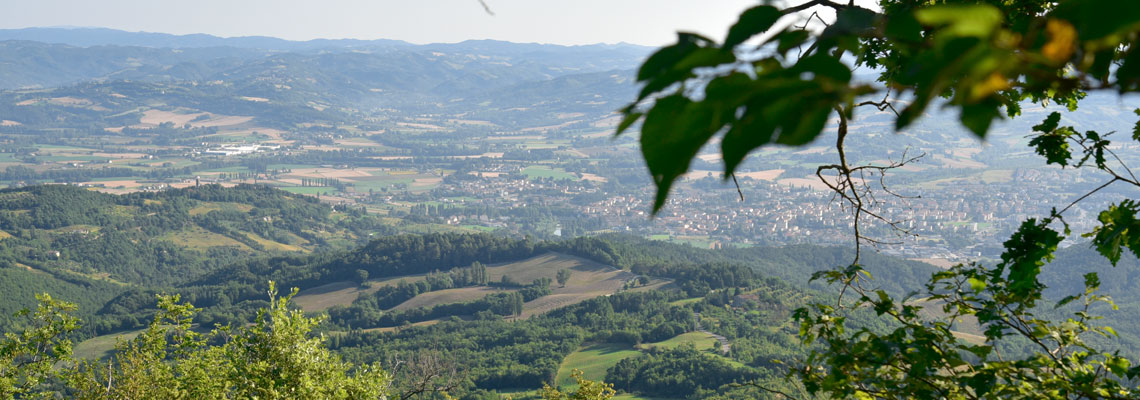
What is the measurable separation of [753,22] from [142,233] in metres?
169

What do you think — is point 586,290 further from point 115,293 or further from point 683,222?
point 115,293

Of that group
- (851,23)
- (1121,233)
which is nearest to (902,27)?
(851,23)

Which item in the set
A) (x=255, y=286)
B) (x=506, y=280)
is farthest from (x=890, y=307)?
(x=255, y=286)

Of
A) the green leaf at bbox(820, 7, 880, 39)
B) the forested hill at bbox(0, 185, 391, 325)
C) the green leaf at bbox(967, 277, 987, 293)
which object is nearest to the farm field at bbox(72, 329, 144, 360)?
the forested hill at bbox(0, 185, 391, 325)

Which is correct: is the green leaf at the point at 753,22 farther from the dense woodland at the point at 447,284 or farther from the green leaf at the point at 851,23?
the dense woodland at the point at 447,284

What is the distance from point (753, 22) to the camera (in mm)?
1084

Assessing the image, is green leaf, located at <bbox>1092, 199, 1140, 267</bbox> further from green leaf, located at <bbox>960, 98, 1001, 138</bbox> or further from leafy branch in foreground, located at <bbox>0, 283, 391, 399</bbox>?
leafy branch in foreground, located at <bbox>0, 283, 391, 399</bbox>

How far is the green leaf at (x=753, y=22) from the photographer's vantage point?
3.41ft

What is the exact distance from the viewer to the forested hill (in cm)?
12550

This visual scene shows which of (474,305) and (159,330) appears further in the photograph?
(474,305)

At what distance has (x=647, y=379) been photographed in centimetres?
7725

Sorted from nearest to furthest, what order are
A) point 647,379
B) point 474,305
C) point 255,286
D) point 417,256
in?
point 647,379 → point 474,305 → point 255,286 → point 417,256

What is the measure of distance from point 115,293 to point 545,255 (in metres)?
73.3

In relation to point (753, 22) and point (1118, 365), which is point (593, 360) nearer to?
point (1118, 365)
